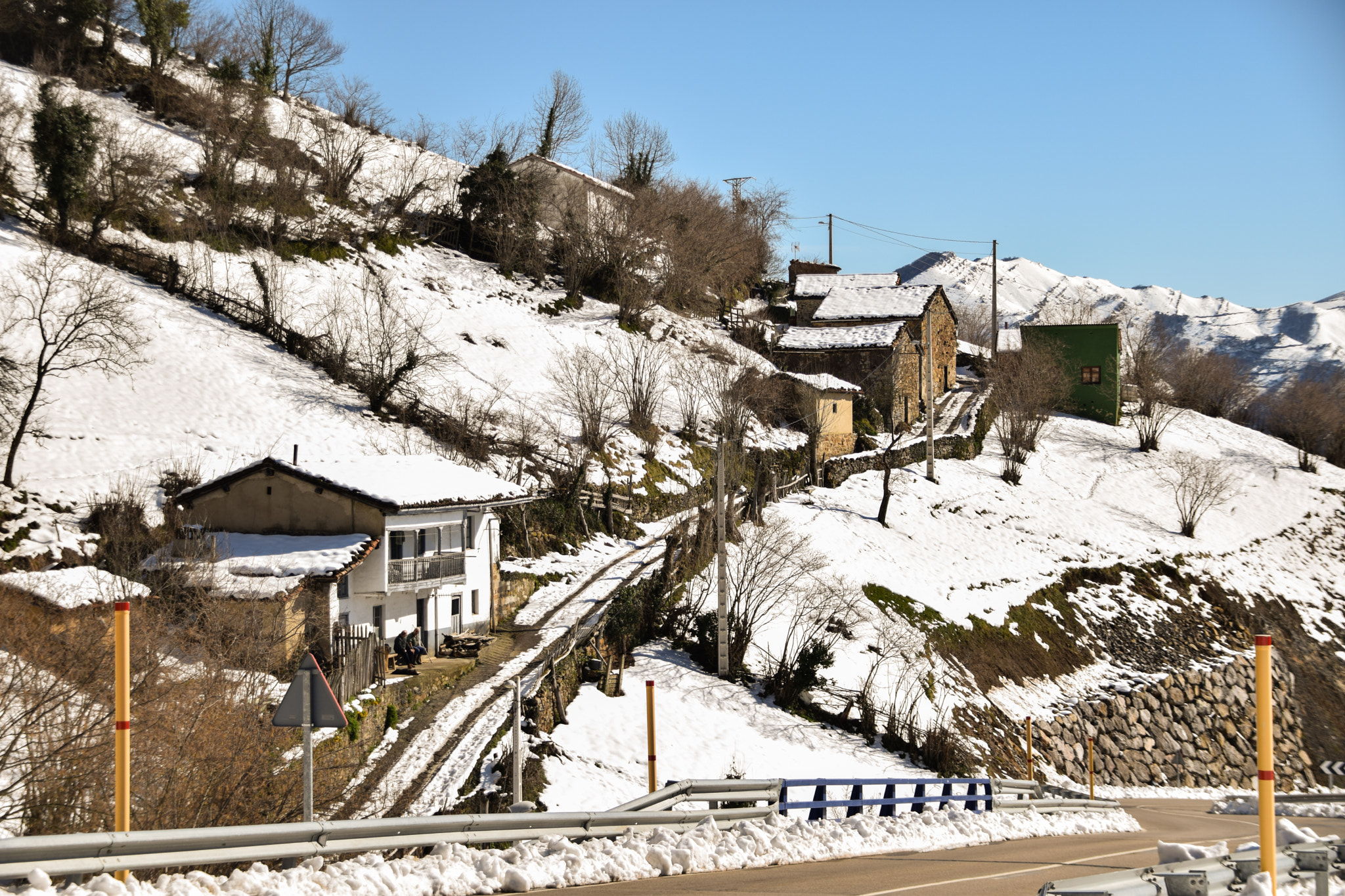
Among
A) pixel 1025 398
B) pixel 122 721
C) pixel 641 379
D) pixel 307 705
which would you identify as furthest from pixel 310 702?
pixel 1025 398

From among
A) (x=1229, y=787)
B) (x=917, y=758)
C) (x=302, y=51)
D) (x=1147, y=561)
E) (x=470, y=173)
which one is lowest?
(x=1229, y=787)

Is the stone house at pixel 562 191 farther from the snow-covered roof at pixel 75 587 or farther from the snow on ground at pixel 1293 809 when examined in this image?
the snow on ground at pixel 1293 809

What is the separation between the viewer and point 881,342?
67375 millimetres

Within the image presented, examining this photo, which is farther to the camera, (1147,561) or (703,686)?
(1147,561)

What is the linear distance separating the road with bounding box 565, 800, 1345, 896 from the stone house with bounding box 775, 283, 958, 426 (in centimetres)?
4826

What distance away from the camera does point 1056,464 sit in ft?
212

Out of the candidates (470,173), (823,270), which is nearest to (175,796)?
(470,173)

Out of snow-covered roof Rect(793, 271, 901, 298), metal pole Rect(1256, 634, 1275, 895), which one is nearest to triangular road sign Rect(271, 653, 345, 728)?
metal pole Rect(1256, 634, 1275, 895)

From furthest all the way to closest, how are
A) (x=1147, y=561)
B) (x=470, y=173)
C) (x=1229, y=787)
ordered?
(x=470, y=173) → (x=1147, y=561) → (x=1229, y=787)

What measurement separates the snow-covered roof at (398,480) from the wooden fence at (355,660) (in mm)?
4204

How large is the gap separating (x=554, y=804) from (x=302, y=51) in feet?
244

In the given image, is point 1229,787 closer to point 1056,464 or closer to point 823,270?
point 1056,464

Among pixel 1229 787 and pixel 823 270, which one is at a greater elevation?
pixel 823 270

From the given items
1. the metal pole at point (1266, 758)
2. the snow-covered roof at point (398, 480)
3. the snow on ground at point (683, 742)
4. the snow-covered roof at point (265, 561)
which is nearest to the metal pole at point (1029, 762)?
the snow on ground at point (683, 742)
